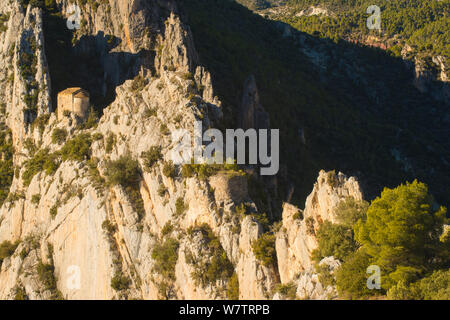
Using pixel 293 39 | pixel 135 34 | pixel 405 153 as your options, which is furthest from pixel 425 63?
pixel 135 34

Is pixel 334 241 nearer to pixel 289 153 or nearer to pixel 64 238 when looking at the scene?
pixel 64 238

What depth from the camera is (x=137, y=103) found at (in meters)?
55.7

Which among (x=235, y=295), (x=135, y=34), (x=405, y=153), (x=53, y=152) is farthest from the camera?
(x=405, y=153)

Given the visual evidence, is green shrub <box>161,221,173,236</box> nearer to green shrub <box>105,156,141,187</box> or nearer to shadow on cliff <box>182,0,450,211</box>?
green shrub <box>105,156,141,187</box>

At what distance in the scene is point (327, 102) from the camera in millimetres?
102812

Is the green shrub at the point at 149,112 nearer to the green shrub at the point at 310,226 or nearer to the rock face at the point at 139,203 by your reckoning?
the rock face at the point at 139,203

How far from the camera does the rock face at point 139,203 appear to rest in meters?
38.4

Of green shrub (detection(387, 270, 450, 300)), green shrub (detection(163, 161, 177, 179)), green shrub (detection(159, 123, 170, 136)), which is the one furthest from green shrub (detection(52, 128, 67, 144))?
green shrub (detection(387, 270, 450, 300))

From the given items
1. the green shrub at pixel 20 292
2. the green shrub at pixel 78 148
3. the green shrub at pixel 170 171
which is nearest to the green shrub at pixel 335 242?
the green shrub at pixel 170 171

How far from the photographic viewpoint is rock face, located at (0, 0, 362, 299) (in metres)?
38.4

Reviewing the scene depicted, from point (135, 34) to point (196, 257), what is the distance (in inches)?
1563

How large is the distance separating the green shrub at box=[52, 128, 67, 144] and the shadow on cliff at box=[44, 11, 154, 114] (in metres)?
8.09

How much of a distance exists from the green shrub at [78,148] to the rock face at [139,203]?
1.93 ft

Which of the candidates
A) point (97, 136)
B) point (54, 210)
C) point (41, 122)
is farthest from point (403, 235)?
point (41, 122)
